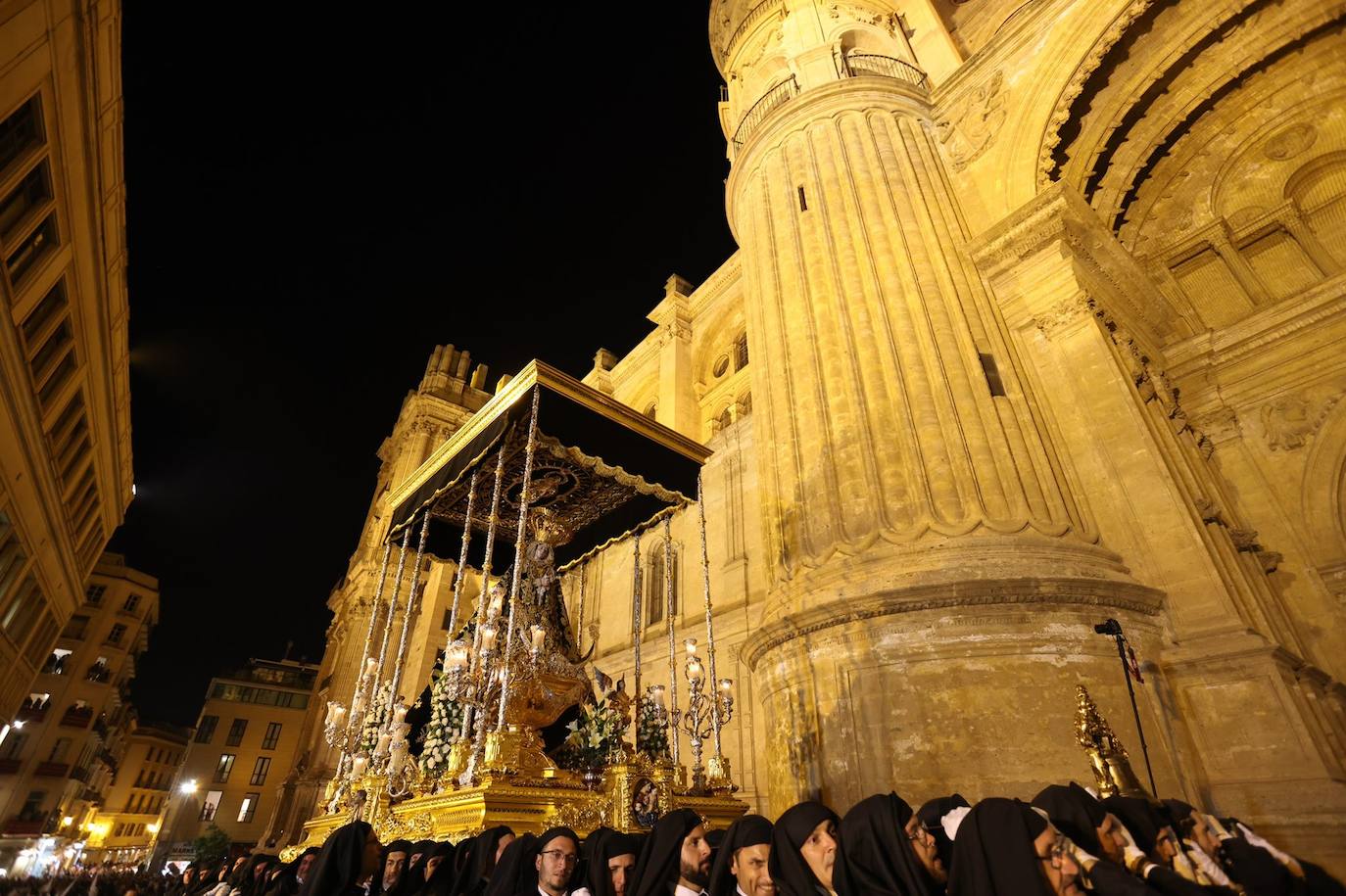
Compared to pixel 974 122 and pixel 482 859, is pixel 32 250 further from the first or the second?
pixel 974 122

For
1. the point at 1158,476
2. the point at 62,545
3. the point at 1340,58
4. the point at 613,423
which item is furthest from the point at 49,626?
the point at 1340,58

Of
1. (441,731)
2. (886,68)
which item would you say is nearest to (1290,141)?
(886,68)

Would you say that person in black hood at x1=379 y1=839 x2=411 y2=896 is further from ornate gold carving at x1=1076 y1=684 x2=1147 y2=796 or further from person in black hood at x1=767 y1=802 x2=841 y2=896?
ornate gold carving at x1=1076 y1=684 x2=1147 y2=796

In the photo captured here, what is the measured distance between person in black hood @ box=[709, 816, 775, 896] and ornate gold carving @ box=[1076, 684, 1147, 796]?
9.87ft

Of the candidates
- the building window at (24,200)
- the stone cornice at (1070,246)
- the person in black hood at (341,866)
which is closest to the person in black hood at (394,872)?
the person in black hood at (341,866)

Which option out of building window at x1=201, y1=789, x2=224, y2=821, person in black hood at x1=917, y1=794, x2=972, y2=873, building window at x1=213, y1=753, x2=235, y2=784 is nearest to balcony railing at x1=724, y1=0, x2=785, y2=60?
person in black hood at x1=917, y1=794, x2=972, y2=873

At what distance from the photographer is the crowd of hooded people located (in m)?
2.14

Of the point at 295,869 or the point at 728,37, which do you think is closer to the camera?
the point at 295,869

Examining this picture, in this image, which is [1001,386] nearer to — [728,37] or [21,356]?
[728,37]

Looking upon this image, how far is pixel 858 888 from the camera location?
2.46 m

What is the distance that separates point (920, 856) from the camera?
2.63m

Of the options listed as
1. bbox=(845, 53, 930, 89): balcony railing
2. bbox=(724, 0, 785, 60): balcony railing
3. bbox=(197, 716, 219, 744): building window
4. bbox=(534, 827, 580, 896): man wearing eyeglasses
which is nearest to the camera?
bbox=(534, 827, 580, 896): man wearing eyeglasses

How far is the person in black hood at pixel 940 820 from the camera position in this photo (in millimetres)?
2793

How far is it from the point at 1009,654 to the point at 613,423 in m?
5.05
